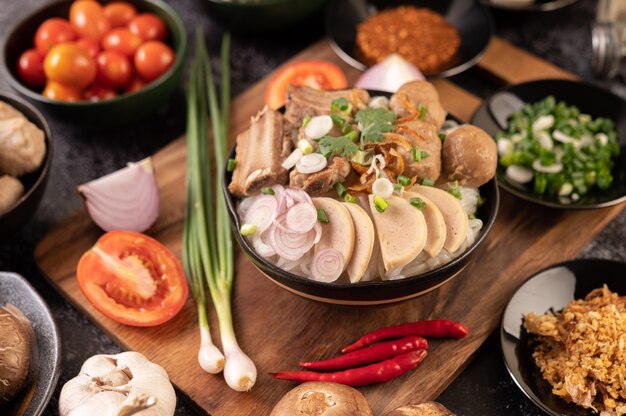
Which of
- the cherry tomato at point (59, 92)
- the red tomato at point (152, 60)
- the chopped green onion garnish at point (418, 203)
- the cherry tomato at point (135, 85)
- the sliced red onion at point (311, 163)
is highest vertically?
the sliced red onion at point (311, 163)

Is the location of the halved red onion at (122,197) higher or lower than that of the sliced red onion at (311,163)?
lower

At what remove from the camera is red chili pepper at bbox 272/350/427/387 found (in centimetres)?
287

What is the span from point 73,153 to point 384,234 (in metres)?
2.04

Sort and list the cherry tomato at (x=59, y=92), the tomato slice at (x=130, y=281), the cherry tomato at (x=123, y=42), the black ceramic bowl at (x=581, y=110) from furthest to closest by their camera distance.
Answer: the cherry tomato at (x=123, y=42) < the cherry tomato at (x=59, y=92) < the black ceramic bowl at (x=581, y=110) < the tomato slice at (x=130, y=281)

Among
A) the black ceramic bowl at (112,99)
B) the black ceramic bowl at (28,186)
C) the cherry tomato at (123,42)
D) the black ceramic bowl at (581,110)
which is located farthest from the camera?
the cherry tomato at (123,42)

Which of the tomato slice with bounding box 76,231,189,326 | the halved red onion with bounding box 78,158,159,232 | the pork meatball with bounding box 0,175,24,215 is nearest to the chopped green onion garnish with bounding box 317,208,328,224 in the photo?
the tomato slice with bounding box 76,231,189,326

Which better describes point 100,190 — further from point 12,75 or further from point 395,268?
point 395,268

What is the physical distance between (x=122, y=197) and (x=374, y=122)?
122 centimetres

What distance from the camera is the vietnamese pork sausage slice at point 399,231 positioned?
2.70 m

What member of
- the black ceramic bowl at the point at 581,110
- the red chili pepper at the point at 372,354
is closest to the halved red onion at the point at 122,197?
the red chili pepper at the point at 372,354

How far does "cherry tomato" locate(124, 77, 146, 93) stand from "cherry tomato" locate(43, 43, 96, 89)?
0.29 m

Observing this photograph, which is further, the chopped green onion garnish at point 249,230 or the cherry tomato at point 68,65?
the cherry tomato at point 68,65

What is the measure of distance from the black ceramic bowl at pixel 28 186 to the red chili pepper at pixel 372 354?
1.39 metres

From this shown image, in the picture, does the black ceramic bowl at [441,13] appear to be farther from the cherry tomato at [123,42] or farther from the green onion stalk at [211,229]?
the cherry tomato at [123,42]
